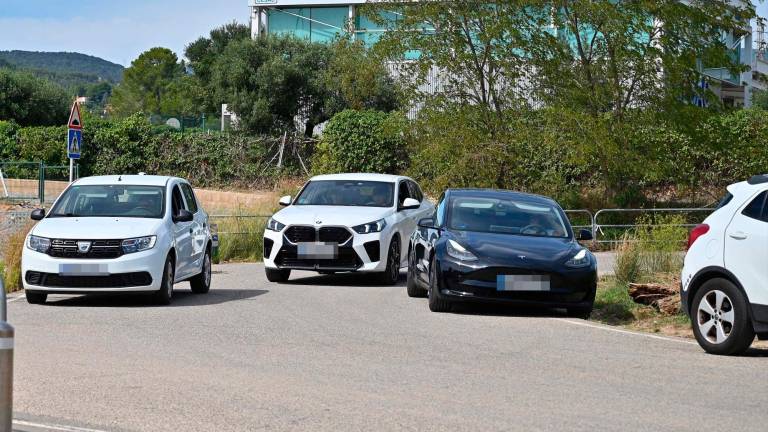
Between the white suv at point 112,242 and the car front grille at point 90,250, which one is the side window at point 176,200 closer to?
the white suv at point 112,242

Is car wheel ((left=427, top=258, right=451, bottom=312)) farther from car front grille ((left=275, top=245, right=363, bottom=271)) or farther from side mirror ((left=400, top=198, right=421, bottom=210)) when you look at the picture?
side mirror ((left=400, top=198, right=421, bottom=210))

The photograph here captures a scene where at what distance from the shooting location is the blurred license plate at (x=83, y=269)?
15.2 metres

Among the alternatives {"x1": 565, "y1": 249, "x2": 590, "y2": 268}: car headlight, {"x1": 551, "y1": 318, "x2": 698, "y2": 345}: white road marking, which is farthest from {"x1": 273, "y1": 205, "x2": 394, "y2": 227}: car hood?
{"x1": 551, "y1": 318, "x2": 698, "y2": 345}: white road marking

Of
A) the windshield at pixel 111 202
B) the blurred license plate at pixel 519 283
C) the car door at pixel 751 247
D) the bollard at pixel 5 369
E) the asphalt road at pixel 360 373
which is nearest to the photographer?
the bollard at pixel 5 369

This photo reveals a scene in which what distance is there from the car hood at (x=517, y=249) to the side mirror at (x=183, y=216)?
12.2 ft

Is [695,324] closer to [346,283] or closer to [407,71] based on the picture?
[346,283]

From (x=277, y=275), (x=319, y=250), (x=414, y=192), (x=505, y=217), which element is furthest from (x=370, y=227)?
(x=505, y=217)

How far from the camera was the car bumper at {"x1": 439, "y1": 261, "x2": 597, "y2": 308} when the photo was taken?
14.4 metres

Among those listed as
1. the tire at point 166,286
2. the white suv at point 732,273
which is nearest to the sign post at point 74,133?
the tire at point 166,286

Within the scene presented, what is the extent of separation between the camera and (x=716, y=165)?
36.5 meters

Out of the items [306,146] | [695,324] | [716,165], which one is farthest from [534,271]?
[306,146]

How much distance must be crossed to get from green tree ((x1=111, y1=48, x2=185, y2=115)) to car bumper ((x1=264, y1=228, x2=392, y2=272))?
110951 millimetres

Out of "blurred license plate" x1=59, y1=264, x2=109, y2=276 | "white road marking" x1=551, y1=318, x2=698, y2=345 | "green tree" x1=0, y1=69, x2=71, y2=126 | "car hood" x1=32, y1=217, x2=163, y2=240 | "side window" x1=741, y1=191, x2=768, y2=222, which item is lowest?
"white road marking" x1=551, y1=318, x2=698, y2=345

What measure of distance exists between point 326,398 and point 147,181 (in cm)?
896
